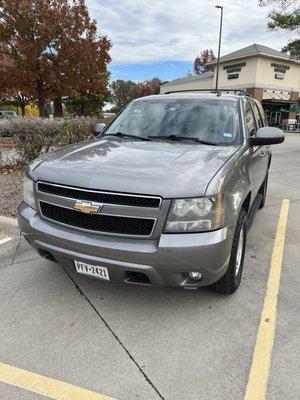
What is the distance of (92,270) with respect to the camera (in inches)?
122

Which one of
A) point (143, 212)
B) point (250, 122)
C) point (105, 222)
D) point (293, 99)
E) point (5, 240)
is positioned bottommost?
point (293, 99)

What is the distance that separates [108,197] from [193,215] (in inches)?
24.7

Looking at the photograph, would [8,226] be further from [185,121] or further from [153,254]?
[153,254]

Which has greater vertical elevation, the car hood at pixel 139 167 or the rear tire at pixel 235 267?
the car hood at pixel 139 167

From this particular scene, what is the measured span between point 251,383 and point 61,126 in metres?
7.77

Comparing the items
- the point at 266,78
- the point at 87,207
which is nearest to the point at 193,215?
the point at 87,207

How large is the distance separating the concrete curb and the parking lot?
983 millimetres

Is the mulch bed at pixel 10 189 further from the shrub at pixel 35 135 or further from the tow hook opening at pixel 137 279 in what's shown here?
the tow hook opening at pixel 137 279

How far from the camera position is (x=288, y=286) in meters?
3.86

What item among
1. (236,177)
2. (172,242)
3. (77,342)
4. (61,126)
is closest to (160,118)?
(236,177)

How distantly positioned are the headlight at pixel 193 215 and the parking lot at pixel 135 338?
870 millimetres

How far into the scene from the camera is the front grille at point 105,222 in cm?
285

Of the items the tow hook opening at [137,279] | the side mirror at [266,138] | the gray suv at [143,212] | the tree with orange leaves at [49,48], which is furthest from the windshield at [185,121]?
the tree with orange leaves at [49,48]

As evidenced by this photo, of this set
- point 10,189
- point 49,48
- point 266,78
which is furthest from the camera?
point 266,78
